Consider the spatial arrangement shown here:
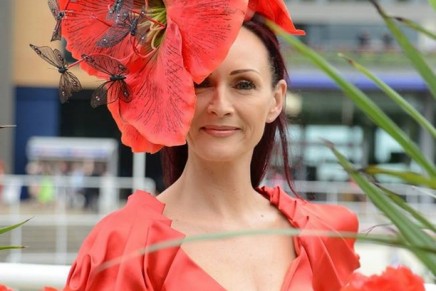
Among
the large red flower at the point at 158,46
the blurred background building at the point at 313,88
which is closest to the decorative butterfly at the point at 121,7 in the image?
the large red flower at the point at 158,46

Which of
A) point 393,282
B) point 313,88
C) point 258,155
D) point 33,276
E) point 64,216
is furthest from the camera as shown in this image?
point 313,88

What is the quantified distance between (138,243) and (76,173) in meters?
16.0

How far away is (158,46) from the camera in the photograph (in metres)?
1.33

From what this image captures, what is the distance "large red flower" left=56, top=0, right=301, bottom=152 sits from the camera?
127cm

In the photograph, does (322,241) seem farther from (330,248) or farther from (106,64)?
(106,64)

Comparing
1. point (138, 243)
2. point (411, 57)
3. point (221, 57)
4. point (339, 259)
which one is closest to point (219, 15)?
point (221, 57)

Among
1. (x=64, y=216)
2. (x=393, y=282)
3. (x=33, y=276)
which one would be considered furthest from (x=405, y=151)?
(x=64, y=216)

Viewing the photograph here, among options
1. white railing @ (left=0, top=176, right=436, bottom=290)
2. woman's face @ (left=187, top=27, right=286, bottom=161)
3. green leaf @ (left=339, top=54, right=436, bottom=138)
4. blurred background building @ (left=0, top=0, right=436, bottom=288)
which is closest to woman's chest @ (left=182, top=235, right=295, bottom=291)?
woman's face @ (left=187, top=27, right=286, bottom=161)

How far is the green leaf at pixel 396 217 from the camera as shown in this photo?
647mm

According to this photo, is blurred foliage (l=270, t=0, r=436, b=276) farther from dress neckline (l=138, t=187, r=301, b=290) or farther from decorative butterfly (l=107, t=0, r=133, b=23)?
decorative butterfly (l=107, t=0, r=133, b=23)

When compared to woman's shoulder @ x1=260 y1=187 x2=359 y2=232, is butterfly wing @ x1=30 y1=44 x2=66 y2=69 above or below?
above

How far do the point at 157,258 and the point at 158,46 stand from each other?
0.29 metres

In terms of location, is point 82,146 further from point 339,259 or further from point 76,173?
point 339,259

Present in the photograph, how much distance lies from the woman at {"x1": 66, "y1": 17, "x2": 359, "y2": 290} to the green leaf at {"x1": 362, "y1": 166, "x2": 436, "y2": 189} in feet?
2.07
